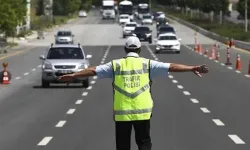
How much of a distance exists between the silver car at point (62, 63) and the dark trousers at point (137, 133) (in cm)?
1883

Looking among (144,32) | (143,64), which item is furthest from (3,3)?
(143,64)

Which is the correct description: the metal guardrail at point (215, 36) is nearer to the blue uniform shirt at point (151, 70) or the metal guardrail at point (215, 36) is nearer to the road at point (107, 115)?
the road at point (107, 115)

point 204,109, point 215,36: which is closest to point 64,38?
point 215,36

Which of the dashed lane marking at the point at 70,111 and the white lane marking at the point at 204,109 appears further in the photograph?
the white lane marking at the point at 204,109

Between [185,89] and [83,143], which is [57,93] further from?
[83,143]

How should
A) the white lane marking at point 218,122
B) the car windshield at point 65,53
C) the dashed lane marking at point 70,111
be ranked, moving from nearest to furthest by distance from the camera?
1. the white lane marking at point 218,122
2. the dashed lane marking at point 70,111
3. the car windshield at point 65,53

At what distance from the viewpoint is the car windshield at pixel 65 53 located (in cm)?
2875

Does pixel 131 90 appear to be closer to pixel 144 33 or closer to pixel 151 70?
pixel 151 70

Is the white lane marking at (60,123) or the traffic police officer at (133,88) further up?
the traffic police officer at (133,88)

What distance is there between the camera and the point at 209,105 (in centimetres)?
2117

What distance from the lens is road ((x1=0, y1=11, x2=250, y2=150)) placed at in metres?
14.1

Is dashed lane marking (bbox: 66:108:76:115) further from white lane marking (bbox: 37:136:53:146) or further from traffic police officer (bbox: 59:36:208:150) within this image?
traffic police officer (bbox: 59:36:208:150)

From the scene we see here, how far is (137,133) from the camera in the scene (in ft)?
26.6

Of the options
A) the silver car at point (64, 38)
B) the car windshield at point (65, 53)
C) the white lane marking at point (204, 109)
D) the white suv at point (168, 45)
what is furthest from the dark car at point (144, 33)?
the white lane marking at point (204, 109)
